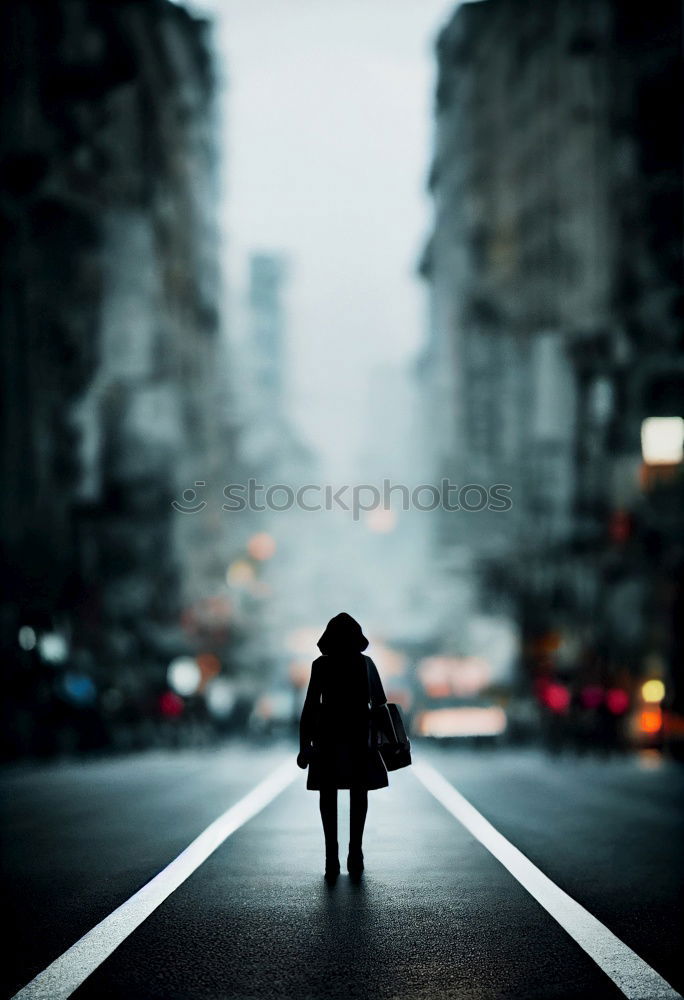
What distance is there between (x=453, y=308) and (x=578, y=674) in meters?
59.9

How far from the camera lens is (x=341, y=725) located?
912 cm

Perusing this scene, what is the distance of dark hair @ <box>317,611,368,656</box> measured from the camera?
9.26 m

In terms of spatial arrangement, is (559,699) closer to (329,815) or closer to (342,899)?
(329,815)

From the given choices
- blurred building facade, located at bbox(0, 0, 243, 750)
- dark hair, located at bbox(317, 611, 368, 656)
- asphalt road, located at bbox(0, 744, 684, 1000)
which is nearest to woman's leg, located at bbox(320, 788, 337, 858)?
asphalt road, located at bbox(0, 744, 684, 1000)

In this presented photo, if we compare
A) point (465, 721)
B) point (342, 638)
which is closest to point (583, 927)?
point (342, 638)

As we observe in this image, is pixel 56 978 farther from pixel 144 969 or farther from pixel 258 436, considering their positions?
pixel 258 436

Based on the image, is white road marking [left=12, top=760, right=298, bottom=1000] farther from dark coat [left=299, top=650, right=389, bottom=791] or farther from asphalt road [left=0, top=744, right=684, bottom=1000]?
dark coat [left=299, top=650, right=389, bottom=791]

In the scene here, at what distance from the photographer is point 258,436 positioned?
432 feet

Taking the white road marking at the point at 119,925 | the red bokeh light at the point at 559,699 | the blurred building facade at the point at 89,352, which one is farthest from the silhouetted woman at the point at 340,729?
the red bokeh light at the point at 559,699

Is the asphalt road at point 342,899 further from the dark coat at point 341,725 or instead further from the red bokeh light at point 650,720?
the red bokeh light at point 650,720

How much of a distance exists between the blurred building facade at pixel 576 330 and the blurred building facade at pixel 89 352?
17.3 m

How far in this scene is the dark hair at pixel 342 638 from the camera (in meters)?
9.26

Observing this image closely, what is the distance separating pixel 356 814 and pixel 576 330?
50113 millimetres

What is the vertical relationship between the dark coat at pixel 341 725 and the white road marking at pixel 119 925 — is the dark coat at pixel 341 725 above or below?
above
